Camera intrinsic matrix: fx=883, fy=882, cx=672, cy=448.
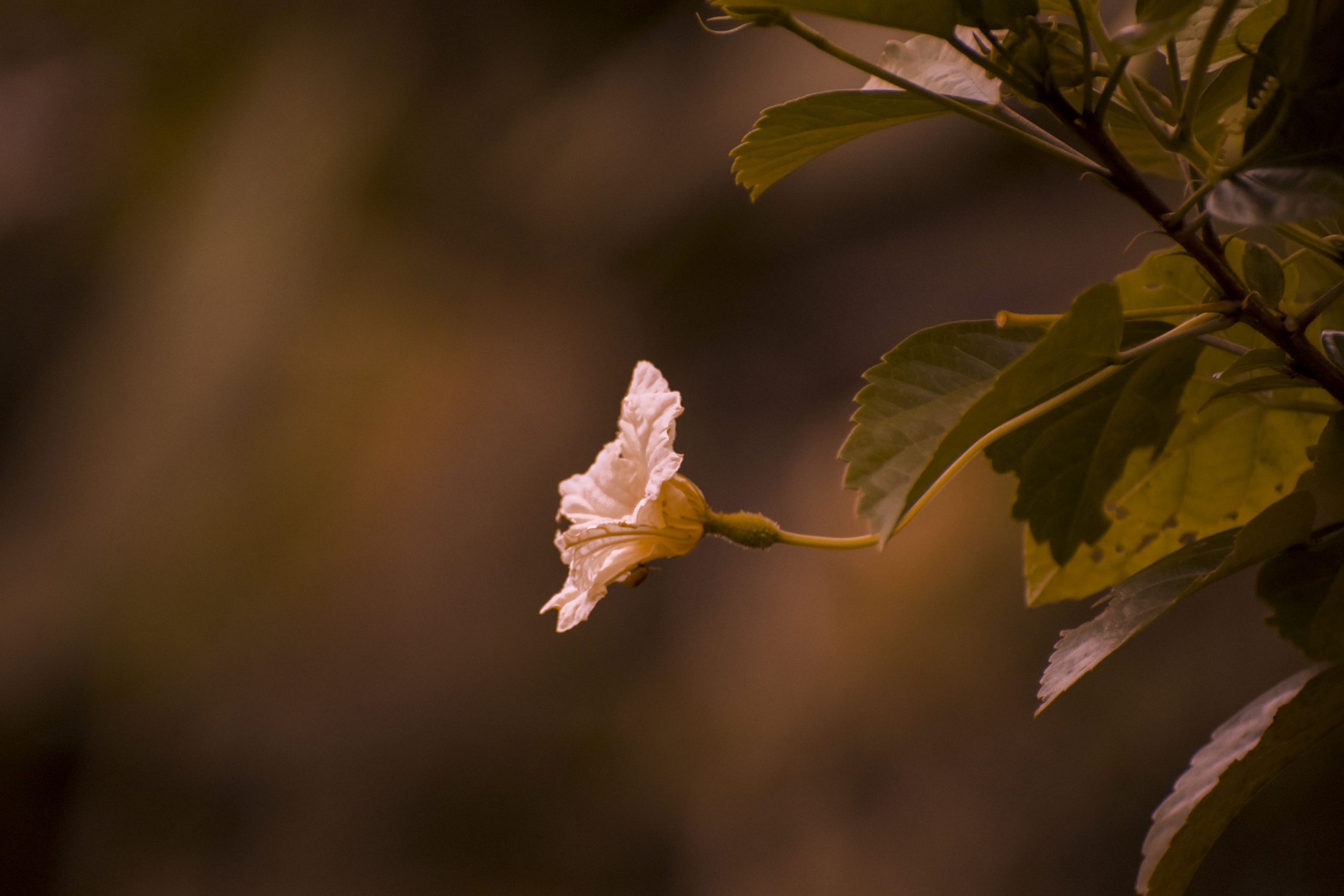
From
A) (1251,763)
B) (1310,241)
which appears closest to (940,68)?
(1310,241)

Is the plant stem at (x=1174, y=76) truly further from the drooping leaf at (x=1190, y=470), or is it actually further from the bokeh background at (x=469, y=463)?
the bokeh background at (x=469, y=463)

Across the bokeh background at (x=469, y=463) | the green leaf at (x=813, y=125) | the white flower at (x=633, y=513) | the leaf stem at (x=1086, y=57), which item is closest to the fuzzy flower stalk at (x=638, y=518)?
the white flower at (x=633, y=513)

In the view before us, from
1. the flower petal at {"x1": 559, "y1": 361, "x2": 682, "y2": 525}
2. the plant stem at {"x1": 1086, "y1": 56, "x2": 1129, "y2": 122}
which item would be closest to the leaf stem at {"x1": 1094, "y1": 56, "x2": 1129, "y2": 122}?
the plant stem at {"x1": 1086, "y1": 56, "x2": 1129, "y2": 122}

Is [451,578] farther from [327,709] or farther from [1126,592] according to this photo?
[1126,592]

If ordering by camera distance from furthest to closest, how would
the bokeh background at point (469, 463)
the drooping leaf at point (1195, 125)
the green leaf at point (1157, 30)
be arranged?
the bokeh background at point (469, 463) → the drooping leaf at point (1195, 125) → the green leaf at point (1157, 30)

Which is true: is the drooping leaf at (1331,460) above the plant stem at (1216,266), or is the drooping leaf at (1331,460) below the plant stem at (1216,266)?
below

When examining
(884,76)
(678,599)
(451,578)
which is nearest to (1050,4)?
(884,76)
